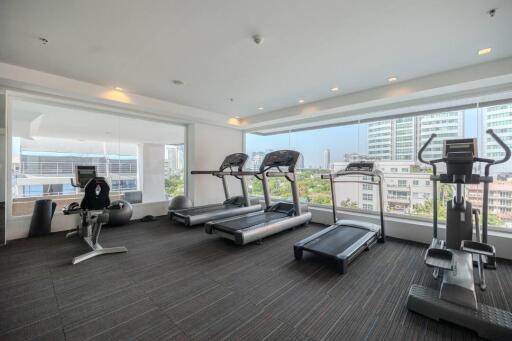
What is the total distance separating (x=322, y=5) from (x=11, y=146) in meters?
5.43

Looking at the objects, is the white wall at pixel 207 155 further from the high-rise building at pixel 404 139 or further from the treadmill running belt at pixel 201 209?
the high-rise building at pixel 404 139

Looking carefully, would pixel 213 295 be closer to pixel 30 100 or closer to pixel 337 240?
pixel 337 240

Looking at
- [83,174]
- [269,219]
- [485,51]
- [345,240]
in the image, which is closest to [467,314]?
[345,240]

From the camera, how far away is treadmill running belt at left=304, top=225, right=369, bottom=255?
3.05 m

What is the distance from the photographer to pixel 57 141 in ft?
15.5

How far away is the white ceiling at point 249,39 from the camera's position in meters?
A: 2.25

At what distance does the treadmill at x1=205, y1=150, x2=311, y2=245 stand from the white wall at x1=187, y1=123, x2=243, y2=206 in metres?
1.77

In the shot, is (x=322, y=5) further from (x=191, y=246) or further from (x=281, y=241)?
(x=191, y=246)

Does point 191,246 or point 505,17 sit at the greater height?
point 505,17

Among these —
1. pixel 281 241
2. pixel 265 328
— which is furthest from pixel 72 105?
pixel 265 328

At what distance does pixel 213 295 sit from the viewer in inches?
89.9

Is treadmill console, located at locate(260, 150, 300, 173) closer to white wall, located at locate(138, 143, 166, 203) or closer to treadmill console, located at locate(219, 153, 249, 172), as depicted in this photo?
treadmill console, located at locate(219, 153, 249, 172)

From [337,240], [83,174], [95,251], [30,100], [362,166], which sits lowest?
[95,251]

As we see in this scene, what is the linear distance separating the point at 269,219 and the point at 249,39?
3136mm
